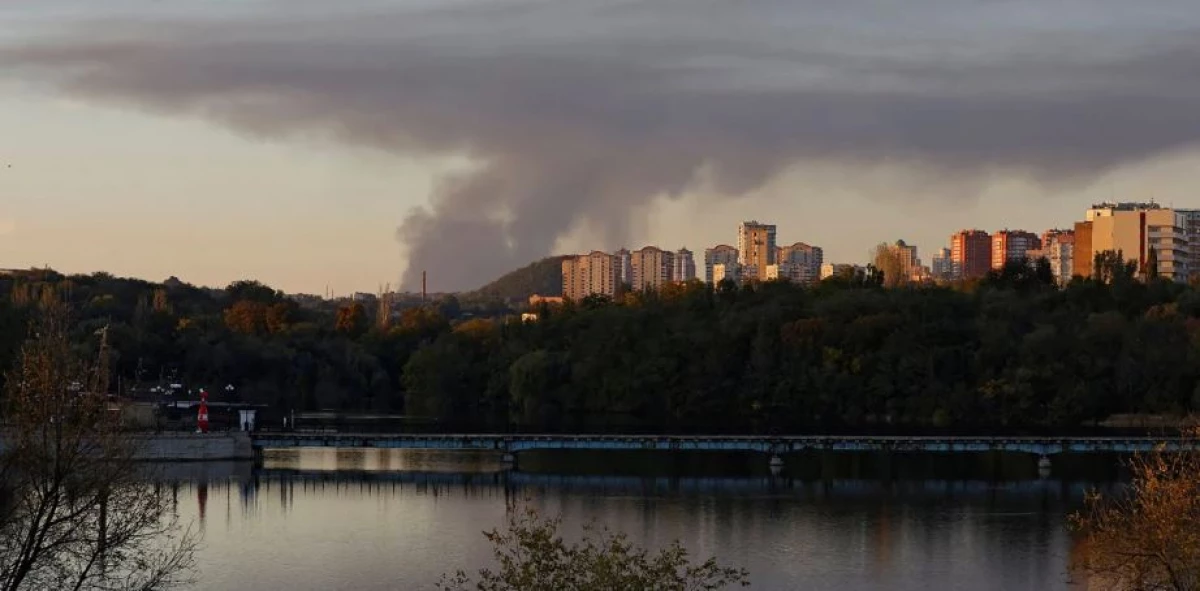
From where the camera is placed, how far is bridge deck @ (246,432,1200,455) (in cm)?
6031

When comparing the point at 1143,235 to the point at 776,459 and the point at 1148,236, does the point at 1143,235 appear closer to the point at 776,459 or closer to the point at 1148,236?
the point at 1148,236

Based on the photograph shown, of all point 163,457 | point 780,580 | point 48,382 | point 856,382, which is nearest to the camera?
point 48,382

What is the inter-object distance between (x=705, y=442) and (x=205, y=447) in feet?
55.6

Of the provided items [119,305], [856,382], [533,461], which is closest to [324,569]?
[533,461]

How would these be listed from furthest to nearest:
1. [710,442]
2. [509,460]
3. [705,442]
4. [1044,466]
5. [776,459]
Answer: [705,442]
[710,442]
[776,459]
[1044,466]
[509,460]

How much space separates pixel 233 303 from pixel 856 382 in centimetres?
6363

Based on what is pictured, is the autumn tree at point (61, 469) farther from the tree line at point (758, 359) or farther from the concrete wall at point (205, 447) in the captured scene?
the tree line at point (758, 359)

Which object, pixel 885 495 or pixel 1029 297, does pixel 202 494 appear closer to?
pixel 885 495

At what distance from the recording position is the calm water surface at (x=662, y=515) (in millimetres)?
38812

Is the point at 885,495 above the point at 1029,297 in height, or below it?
below

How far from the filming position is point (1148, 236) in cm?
14025

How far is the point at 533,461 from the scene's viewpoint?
6369 centimetres

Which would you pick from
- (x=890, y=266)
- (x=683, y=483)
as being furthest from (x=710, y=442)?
(x=890, y=266)

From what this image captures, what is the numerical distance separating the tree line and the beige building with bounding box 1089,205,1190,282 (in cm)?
2792
